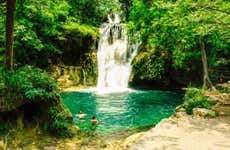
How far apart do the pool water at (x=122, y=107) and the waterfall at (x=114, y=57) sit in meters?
2.97

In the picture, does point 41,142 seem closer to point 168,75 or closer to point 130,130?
point 130,130

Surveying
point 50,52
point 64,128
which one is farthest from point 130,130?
point 50,52

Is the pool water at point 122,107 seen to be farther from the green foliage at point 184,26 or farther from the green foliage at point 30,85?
the green foliage at point 30,85

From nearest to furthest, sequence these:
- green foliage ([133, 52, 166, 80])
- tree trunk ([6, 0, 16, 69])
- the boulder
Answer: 1. the boulder
2. tree trunk ([6, 0, 16, 69])
3. green foliage ([133, 52, 166, 80])

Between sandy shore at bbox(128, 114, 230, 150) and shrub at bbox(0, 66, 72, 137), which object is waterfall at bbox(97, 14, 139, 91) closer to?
shrub at bbox(0, 66, 72, 137)

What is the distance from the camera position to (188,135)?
6.34 metres

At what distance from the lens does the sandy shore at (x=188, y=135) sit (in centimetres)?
562

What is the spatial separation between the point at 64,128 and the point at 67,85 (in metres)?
14.9

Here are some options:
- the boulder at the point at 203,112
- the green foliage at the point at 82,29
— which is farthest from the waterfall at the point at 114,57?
the boulder at the point at 203,112

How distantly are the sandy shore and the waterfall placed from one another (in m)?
19.1

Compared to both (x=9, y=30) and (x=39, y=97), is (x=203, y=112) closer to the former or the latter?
(x=39, y=97)

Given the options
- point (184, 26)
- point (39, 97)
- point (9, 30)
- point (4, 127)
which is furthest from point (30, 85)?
point (184, 26)

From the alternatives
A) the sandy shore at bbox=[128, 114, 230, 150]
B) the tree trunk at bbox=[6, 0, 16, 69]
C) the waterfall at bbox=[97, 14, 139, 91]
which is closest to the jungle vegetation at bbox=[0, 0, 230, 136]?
the tree trunk at bbox=[6, 0, 16, 69]

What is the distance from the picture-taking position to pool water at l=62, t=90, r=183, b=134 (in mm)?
14459
